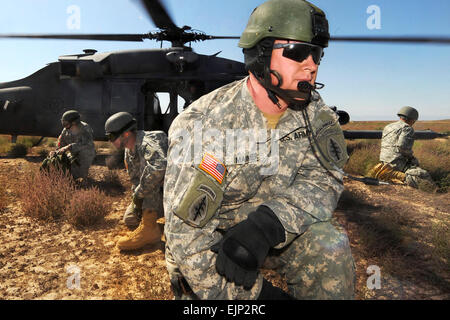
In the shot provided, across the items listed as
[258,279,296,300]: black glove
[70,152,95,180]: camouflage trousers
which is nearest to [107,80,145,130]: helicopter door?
[70,152,95,180]: camouflage trousers

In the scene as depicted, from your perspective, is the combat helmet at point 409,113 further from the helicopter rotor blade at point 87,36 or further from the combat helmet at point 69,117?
the combat helmet at point 69,117

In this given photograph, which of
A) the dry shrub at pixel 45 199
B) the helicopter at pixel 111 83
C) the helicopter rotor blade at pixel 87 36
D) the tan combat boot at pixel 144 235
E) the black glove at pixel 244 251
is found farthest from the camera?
the helicopter at pixel 111 83

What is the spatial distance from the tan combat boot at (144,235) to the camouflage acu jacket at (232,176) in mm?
1928

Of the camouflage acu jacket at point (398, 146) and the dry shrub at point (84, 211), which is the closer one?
the dry shrub at point (84, 211)

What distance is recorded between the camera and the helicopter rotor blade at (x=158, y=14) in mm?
4535

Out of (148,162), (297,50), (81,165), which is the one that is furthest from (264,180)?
(81,165)

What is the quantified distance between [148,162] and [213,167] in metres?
1.99

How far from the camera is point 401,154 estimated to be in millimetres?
6551

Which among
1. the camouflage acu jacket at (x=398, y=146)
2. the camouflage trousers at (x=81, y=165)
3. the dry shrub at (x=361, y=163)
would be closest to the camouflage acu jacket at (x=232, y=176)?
the camouflage trousers at (x=81, y=165)

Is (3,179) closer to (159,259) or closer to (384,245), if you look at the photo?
(159,259)

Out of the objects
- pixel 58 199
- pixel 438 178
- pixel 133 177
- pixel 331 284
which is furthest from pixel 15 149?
pixel 438 178

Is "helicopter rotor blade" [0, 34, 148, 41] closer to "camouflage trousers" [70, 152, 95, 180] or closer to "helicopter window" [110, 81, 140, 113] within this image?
"helicopter window" [110, 81, 140, 113]

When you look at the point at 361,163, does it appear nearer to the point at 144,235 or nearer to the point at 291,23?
the point at 144,235

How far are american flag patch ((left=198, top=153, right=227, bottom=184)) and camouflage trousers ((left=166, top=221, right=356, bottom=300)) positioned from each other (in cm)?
60
